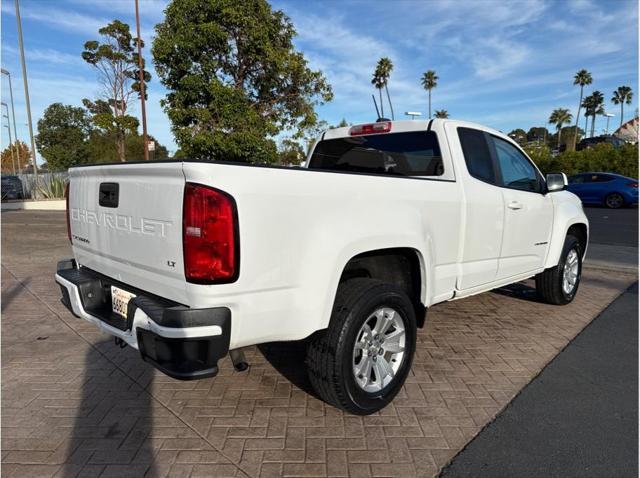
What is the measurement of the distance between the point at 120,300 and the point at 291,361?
5.08ft

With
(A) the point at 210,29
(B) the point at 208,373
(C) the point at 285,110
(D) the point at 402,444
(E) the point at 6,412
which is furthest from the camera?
(C) the point at 285,110

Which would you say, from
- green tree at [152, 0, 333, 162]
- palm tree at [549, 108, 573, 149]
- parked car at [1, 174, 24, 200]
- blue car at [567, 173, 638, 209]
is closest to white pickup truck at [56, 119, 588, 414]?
green tree at [152, 0, 333, 162]

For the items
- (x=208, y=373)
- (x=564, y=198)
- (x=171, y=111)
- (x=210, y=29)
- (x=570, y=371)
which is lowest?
(x=570, y=371)

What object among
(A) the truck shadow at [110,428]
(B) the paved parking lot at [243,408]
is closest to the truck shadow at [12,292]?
(B) the paved parking lot at [243,408]

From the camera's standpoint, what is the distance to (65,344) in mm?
4145

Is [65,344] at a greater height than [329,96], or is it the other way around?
[329,96]

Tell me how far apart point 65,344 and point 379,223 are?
3175mm

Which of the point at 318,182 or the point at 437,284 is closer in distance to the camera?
the point at 318,182

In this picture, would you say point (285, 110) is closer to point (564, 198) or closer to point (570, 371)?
point (564, 198)

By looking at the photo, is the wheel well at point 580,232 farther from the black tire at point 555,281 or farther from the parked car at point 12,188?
the parked car at point 12,188

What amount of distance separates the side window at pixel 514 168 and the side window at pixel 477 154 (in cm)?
19

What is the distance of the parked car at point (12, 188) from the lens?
24500mm

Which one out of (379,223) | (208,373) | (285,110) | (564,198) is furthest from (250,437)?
(285,110)

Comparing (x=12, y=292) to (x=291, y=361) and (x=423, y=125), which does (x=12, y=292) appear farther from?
(x=423, y=125)
